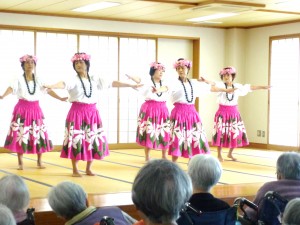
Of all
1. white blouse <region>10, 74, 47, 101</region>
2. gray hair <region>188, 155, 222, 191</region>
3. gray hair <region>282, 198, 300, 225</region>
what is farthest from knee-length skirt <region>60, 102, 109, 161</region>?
gray hair <region>282, 198, 300, 225</region>

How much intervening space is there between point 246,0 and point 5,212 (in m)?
6.18

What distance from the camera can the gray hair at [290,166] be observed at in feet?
9.59

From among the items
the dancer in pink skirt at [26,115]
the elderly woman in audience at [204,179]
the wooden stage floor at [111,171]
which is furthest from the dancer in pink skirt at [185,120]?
the elderly woman in audience at [204,179]

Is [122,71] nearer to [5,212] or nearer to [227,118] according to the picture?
[227,118]

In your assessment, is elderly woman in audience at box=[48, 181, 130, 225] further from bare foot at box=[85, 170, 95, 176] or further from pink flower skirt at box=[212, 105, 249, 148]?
pink flower skirt at box=[212, 105, 249, 148]

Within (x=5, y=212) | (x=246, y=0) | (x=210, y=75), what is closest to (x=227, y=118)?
(x=246, y=0)

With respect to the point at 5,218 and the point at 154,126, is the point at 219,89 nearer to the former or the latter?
the point at 154,126

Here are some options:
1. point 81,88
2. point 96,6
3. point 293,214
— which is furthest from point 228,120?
point 293,214

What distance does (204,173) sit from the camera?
2674 millimetres

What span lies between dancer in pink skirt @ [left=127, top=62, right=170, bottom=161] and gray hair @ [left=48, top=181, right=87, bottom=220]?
5045 millimetres

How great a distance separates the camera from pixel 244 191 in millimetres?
4414

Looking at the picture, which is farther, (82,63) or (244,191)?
(82,63)

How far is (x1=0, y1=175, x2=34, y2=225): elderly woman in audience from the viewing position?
2.46 m

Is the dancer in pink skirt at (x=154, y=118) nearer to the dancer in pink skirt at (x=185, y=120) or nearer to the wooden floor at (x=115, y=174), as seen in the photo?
the wooden floor at (x=115, y=174)
